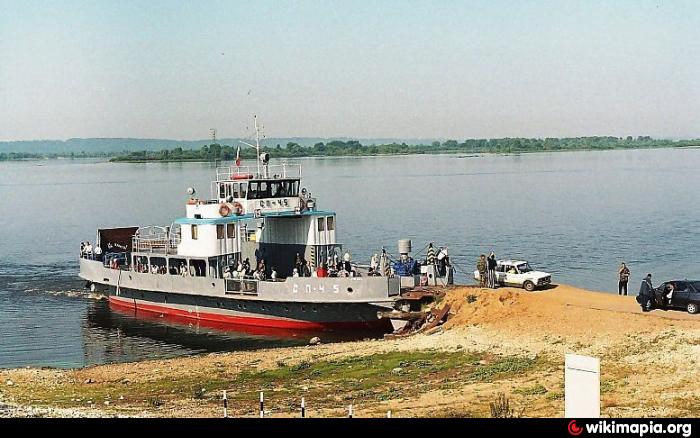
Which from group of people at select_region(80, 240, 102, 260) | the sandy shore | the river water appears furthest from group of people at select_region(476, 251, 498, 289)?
group of people at select_region(80, 240, 102, 260)

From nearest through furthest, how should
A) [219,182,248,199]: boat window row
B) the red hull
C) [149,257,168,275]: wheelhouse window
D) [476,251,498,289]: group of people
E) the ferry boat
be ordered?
1. [476,251,498,289]: group of people
2. the ferry boat
3. the red hull
4. [219,182,248,199]: boat window row
5. [149,257,168,275]: wheelhouse window

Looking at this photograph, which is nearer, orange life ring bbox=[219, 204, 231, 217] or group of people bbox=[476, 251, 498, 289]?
group of people bbox=[476, 251, 498, 289]

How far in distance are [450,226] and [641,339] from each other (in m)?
48.4

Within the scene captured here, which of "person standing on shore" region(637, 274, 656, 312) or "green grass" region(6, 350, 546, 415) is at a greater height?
"person standing on shore" region(637, 274, 656, 312)

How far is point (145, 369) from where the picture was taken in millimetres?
27875

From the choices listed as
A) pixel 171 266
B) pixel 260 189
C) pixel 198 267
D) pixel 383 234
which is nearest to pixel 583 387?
pixel 260 189

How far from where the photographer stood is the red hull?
111 feet

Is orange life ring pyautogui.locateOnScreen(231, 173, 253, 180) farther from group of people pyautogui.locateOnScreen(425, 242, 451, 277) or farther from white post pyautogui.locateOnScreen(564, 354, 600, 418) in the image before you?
white post pyautogui.locateOnScreen(564, 354, 600, 418)

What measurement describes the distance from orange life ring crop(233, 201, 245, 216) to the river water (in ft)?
16.6

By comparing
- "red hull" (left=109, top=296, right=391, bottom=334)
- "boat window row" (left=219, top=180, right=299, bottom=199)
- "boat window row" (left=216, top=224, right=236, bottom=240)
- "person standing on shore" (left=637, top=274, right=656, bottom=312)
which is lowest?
"red hull" (left=109, top=296, right=391, bottom=334)

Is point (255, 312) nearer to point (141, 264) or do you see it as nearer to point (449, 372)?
point (141, 264)

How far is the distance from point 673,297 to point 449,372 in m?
8.38

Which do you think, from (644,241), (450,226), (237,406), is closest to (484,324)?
(237,406)
